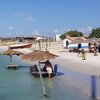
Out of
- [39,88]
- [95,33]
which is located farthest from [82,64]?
[95,33]

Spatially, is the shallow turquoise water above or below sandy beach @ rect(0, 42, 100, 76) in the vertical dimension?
below

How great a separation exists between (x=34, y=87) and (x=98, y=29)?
96.1 metres

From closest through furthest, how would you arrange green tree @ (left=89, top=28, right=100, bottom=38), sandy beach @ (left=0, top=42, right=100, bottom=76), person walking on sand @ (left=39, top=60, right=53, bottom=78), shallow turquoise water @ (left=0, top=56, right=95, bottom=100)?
shallow turquoise water @ (left=0, top=56, right=95, bottom=100) → person walking on sand @ (left=39, top=60, right=53, bottom=78) → sandy beach @ (left=0, top=42, right=100, bottom=76) → green tree @ (left=89, top=28, right=100, bottom=38)

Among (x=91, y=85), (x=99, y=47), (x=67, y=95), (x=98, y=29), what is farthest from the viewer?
(x=98, y=29)

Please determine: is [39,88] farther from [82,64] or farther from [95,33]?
[95,33]

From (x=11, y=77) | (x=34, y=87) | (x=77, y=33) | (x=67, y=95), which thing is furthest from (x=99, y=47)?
(x=77, y=33)

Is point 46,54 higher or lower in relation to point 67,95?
higher

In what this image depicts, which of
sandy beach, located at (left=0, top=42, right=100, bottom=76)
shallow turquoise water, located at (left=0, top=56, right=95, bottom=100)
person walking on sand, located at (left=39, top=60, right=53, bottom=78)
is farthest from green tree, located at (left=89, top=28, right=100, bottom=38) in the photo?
person walking on sand, located at (left=39, top=60, right=53, bottom=78)

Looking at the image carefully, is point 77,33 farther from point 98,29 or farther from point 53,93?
point 53,93

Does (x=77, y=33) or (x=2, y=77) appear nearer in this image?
(x=2, y=77)

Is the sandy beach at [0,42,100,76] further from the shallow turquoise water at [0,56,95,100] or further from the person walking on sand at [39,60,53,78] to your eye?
the person walking on sand at [39,60,53,78]

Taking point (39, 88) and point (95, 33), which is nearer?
point (39, 88)

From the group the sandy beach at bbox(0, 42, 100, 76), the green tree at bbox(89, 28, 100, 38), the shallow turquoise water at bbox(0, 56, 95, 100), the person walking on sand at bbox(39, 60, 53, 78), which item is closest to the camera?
the shallow turquoise water at bbox(0, 56, 95, 100)

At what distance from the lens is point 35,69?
25906 mm
